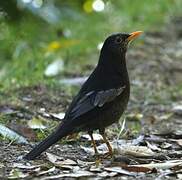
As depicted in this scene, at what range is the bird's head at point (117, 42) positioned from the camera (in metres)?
4.78

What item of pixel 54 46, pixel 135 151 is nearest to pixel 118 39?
pixel 135 151

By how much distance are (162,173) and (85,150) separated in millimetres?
808

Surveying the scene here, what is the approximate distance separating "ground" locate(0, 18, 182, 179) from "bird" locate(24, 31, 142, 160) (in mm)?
188

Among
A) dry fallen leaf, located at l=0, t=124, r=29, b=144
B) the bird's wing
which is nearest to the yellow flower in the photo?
dry fallen leaf, located at l=0, t=124, r=29, b=144

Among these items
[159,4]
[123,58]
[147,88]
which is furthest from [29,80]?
[159,4]

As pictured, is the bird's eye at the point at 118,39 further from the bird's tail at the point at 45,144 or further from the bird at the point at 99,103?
the bird's tail at the point at 45,144

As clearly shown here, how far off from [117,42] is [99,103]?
0.59 metres

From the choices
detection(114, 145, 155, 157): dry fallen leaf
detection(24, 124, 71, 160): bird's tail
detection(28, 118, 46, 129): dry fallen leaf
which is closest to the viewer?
detection(24, 124, 71, 160): bird's tail

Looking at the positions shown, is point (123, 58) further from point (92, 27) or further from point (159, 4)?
point (159, 4)

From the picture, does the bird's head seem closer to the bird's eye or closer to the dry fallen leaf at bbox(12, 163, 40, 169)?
the bird's eye

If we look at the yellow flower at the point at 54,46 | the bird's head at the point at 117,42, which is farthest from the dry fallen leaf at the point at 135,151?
the yellow flower at the point at 54,46

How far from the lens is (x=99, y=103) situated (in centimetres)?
443

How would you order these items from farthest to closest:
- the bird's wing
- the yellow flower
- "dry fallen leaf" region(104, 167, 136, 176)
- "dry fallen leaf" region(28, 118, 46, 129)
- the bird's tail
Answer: the yellow flower → "dry fallen leaf" region(28, 118, 46, 129) → the bird's wing → the bird's tail → "dry fallen leaf" region(104, 167, 136, 176)

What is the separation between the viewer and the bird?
434cm
